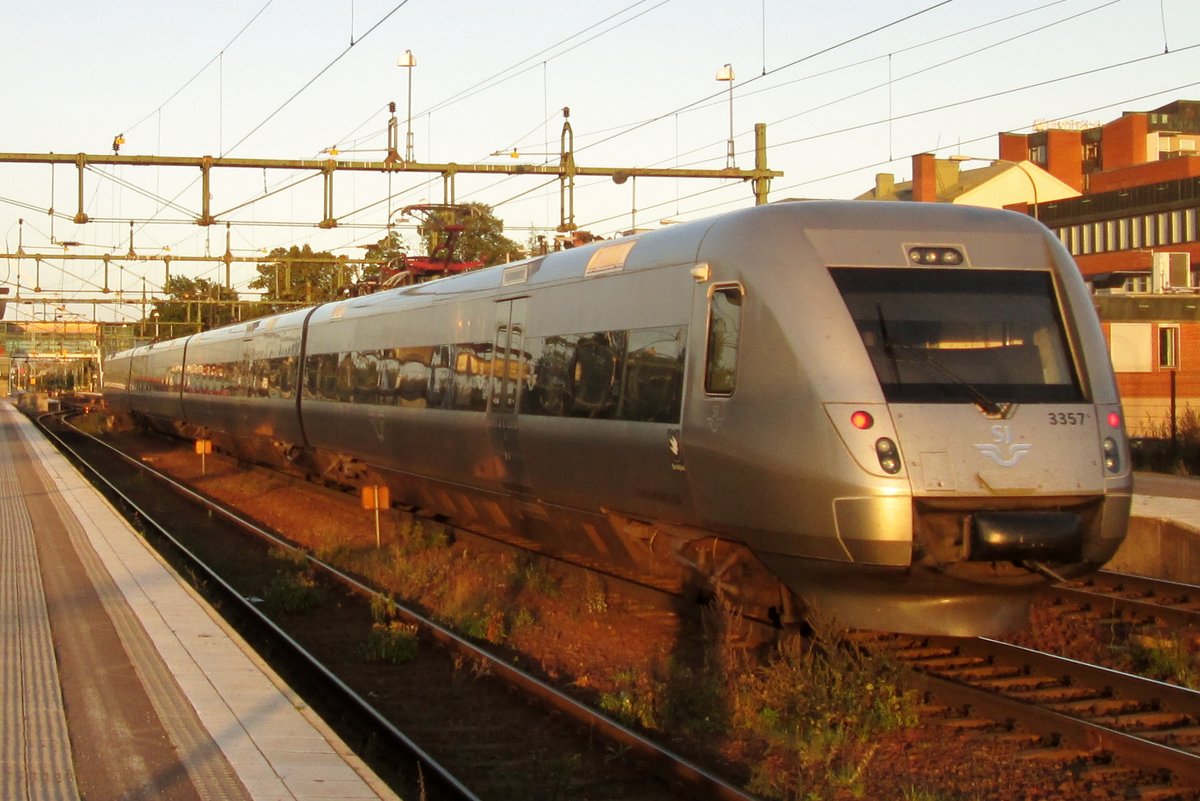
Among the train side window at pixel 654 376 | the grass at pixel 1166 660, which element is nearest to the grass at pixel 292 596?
the train side window at pixel 654 376

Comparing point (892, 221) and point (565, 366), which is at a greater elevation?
point (892, 221)

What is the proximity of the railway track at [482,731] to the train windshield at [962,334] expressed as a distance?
2637mm

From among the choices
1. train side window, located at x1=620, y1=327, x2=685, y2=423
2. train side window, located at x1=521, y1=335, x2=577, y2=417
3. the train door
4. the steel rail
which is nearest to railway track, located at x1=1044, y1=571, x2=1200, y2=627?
the steel rail

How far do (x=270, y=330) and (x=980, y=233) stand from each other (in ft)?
56.0

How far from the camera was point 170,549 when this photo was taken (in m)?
16.7

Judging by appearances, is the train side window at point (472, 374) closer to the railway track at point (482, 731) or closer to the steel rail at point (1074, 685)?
the railway track at point (482, 731)

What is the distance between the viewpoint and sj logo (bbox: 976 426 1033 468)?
7715 mm

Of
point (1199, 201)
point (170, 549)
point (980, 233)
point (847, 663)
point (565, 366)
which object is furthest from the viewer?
point (1199, 201)

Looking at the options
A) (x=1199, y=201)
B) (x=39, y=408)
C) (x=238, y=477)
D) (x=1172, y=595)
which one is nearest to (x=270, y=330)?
(x=238, y=477)

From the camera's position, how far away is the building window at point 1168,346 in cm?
3709

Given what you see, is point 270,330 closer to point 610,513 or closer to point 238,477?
point 238,477

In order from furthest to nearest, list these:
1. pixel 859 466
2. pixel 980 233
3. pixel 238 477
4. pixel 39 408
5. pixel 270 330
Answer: pixel 39 408 → pixel 238 477 → pixel 270 330 → pixel 980 233 → pixel 859 466

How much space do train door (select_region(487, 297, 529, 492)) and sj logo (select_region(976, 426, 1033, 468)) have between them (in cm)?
506

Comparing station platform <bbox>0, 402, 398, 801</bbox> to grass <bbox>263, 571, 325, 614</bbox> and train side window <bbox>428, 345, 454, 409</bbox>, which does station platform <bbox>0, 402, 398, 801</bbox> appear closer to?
grass <bbox>263, 571, 325, 614</bbox>
